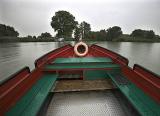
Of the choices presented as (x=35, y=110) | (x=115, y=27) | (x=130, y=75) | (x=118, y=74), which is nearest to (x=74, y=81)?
(x=118, y=74)

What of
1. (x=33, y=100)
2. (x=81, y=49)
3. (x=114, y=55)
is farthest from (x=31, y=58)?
(x=33, y=100)

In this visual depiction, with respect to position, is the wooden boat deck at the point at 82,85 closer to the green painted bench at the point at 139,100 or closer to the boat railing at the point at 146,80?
the green painted bench at the point at 139,100

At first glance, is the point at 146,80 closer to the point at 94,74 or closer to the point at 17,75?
the point at 94,74

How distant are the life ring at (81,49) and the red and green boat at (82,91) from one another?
4.38ft

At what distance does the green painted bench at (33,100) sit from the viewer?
1.83 metres

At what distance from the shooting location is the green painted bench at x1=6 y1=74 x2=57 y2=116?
6.02 ft

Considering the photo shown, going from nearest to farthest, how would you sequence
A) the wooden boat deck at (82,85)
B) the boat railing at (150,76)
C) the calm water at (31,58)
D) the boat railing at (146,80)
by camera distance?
1. the boat railing at (146,80)
2. the boat railing at (150,76)
3. the wooden boat deck at (82,85)
4. the calm water at (31,58)

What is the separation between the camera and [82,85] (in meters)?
3.15

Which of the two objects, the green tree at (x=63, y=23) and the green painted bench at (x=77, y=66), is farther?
the green tree at (x=63, y=23)

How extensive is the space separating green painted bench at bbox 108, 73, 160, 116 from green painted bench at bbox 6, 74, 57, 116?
1476 millimetres

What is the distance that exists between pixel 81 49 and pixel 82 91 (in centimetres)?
277

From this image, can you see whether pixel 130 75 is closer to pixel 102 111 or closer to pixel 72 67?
pixel 102 111

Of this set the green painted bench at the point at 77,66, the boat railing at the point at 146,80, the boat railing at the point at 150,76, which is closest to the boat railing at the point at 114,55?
the green painted bench at the point at 77,66

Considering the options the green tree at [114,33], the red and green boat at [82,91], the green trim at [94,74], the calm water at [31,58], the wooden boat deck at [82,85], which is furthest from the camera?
the green tree at [114,33]
